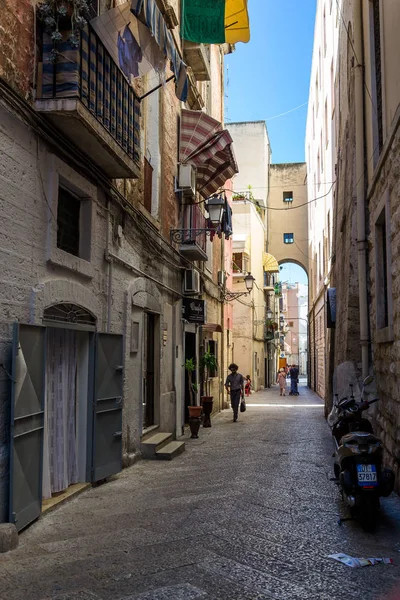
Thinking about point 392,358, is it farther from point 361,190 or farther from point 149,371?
point 149,371

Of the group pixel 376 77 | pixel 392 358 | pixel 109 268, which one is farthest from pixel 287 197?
pixel 392 358

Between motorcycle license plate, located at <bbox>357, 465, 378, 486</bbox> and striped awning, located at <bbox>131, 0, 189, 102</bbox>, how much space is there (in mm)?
5428

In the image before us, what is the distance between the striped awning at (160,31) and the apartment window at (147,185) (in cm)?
187

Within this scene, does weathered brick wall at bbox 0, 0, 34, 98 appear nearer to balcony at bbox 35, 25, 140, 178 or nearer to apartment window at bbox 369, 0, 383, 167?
balcony at bbox 35, 25, 140, 178

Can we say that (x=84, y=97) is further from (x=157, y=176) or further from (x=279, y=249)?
(x=279, y=249)

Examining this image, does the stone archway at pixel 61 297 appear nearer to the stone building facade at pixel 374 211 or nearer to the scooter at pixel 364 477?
the scooter at pixel 364 477

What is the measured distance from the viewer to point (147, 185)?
34.4 ft

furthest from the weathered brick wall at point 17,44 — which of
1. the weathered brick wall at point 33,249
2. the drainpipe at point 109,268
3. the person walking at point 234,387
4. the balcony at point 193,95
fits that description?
the person walking at point 234,387

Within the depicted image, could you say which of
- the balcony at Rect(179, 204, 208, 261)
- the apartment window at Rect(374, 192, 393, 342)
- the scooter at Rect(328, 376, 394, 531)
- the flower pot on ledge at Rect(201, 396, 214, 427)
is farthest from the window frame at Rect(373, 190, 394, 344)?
Result: the flower pot on ledge at Rect(201, 396, 214, 427)

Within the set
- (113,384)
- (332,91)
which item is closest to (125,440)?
(113,384)

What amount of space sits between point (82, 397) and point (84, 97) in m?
3.50

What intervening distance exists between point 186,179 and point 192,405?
5.54 metres

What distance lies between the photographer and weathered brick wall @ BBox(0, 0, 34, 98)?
5.20 m

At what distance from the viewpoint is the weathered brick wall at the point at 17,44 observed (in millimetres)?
5203
